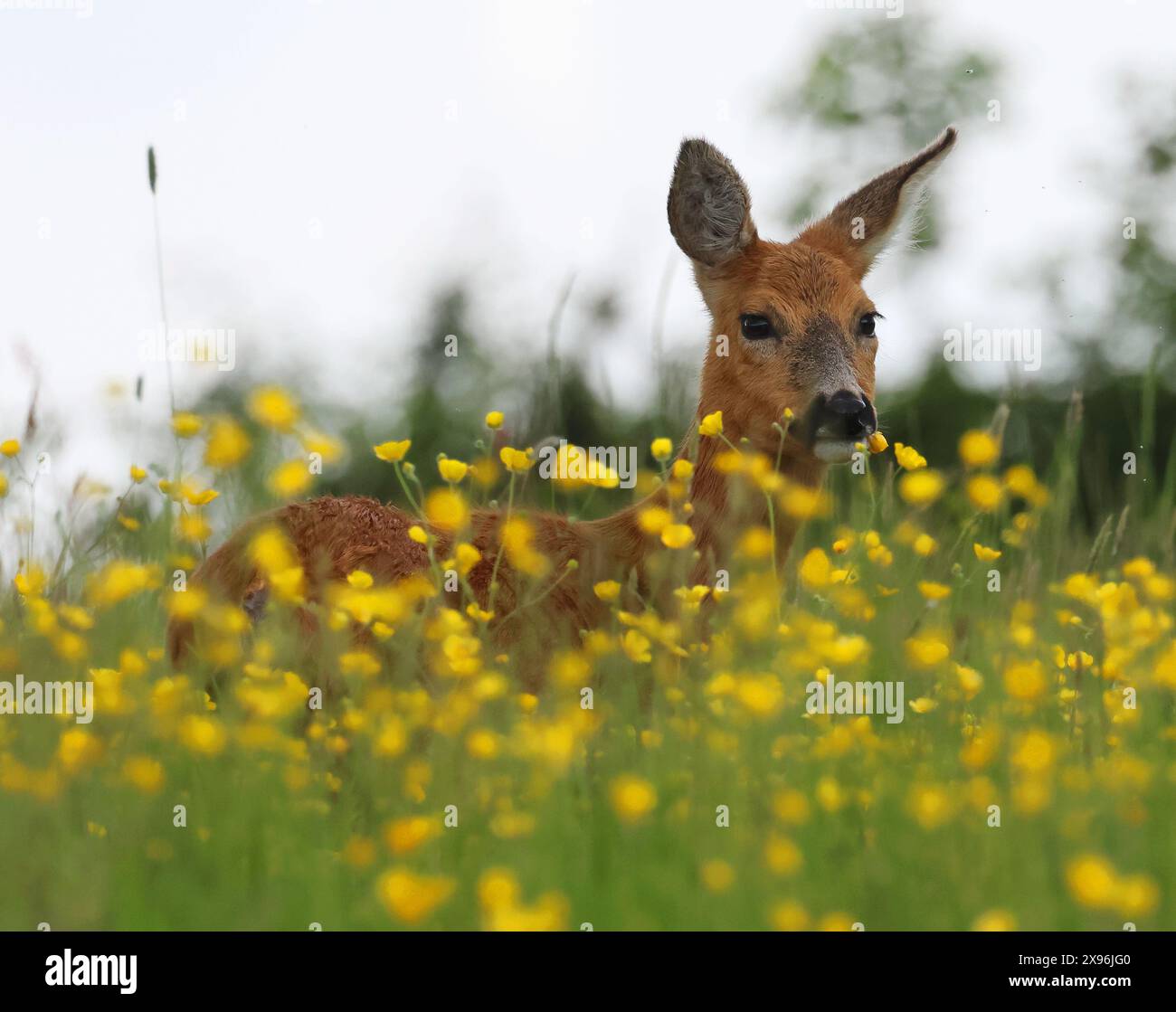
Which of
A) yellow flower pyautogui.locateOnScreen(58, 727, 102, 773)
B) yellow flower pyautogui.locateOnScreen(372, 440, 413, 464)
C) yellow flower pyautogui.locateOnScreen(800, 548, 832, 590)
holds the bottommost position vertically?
yellow flower pyautogui.locateOnScreen(58, 727, 102, 773)

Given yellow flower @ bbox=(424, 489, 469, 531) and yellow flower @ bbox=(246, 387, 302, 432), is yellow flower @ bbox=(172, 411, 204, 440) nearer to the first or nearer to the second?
yellow flower @ bbox=(246, 387, 302, 432)

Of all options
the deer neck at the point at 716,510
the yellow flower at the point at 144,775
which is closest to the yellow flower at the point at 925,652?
the deer neck at the point at 716,510

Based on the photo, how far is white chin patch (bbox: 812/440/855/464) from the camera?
530cm

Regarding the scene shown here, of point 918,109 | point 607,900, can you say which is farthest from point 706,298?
point 918,109

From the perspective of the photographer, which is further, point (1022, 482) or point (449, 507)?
point (1022, 482)

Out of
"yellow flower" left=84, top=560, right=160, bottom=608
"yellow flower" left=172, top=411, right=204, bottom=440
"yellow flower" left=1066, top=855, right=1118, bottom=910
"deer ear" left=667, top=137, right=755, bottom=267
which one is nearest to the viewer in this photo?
"yellow flower" left=1066, top=855, right=1118, bottom=910

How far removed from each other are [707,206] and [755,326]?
0.62m

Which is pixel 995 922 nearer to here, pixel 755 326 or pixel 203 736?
pixel 203 736

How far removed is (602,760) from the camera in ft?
13.0

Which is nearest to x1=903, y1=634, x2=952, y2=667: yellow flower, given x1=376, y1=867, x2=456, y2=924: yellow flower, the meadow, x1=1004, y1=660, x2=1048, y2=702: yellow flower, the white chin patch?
the meadow

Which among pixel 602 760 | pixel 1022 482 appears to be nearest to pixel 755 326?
pixel 1022 482

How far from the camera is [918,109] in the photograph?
1823cm

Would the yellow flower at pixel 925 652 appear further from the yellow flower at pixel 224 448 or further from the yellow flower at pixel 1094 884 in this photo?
the yellow flower at pixel 224 448

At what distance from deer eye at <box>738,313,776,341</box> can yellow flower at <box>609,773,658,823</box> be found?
8.32 feet
